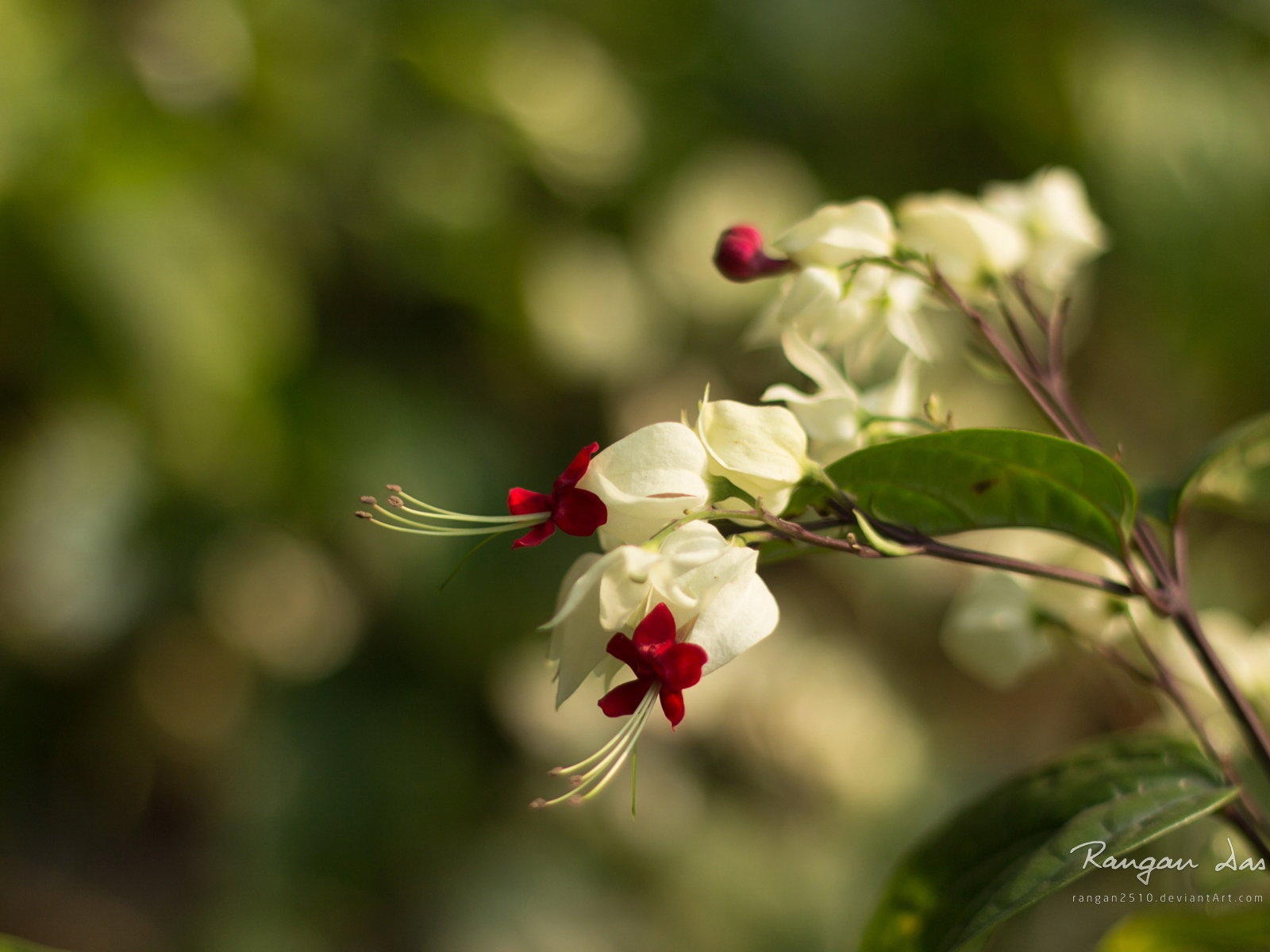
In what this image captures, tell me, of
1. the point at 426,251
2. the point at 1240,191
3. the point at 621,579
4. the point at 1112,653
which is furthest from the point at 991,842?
the point at 1240,191

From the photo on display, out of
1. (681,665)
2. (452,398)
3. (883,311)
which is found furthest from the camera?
(452,398)

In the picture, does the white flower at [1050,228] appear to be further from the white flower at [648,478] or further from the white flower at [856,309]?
the white flower at [648,478]

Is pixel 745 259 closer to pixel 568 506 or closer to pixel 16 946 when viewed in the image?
pixel 568 506

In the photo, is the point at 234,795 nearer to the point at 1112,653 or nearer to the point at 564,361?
the point at 564,361

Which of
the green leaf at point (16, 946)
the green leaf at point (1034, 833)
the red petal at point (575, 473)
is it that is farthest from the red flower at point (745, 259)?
the green leaf at point (16, 946)

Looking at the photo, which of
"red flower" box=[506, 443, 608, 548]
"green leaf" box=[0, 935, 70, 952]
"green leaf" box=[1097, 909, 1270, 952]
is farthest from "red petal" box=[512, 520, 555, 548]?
"green leaf" box=[1097, 909, 1270, 952]

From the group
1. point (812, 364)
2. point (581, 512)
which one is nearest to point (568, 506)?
point (581, 512)
